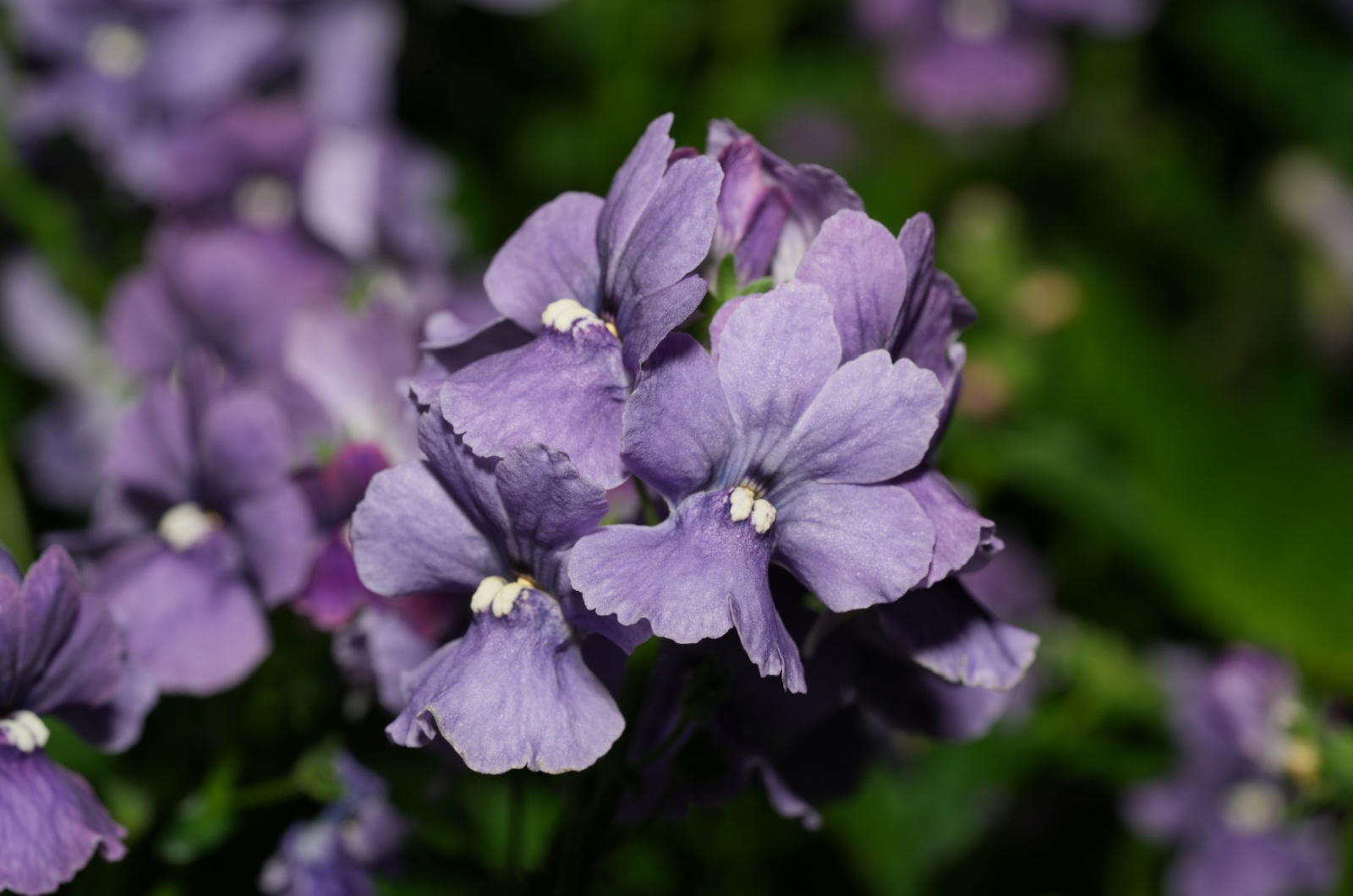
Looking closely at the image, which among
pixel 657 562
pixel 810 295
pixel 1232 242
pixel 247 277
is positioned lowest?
pixel 1232 242

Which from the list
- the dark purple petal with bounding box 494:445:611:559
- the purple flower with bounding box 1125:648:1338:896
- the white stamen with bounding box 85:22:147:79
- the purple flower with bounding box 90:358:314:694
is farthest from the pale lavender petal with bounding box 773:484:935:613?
the white stamen with bounding box 85:22:147:79

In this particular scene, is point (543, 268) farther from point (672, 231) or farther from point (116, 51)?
point (116, 51)

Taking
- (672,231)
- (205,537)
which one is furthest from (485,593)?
(205,537)

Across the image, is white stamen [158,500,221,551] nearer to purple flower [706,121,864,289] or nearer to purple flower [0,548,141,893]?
purple flower [0,548,141,893]

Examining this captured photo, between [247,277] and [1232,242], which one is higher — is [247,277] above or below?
above

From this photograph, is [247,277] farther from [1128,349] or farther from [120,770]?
[1128,349]

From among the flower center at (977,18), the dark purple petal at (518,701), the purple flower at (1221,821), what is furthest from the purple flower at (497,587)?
the flower center at (977,18)

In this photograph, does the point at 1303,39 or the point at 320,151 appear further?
the point at 1303,39

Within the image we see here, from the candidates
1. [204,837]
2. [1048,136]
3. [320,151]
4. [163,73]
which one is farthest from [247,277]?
[1048,136]
